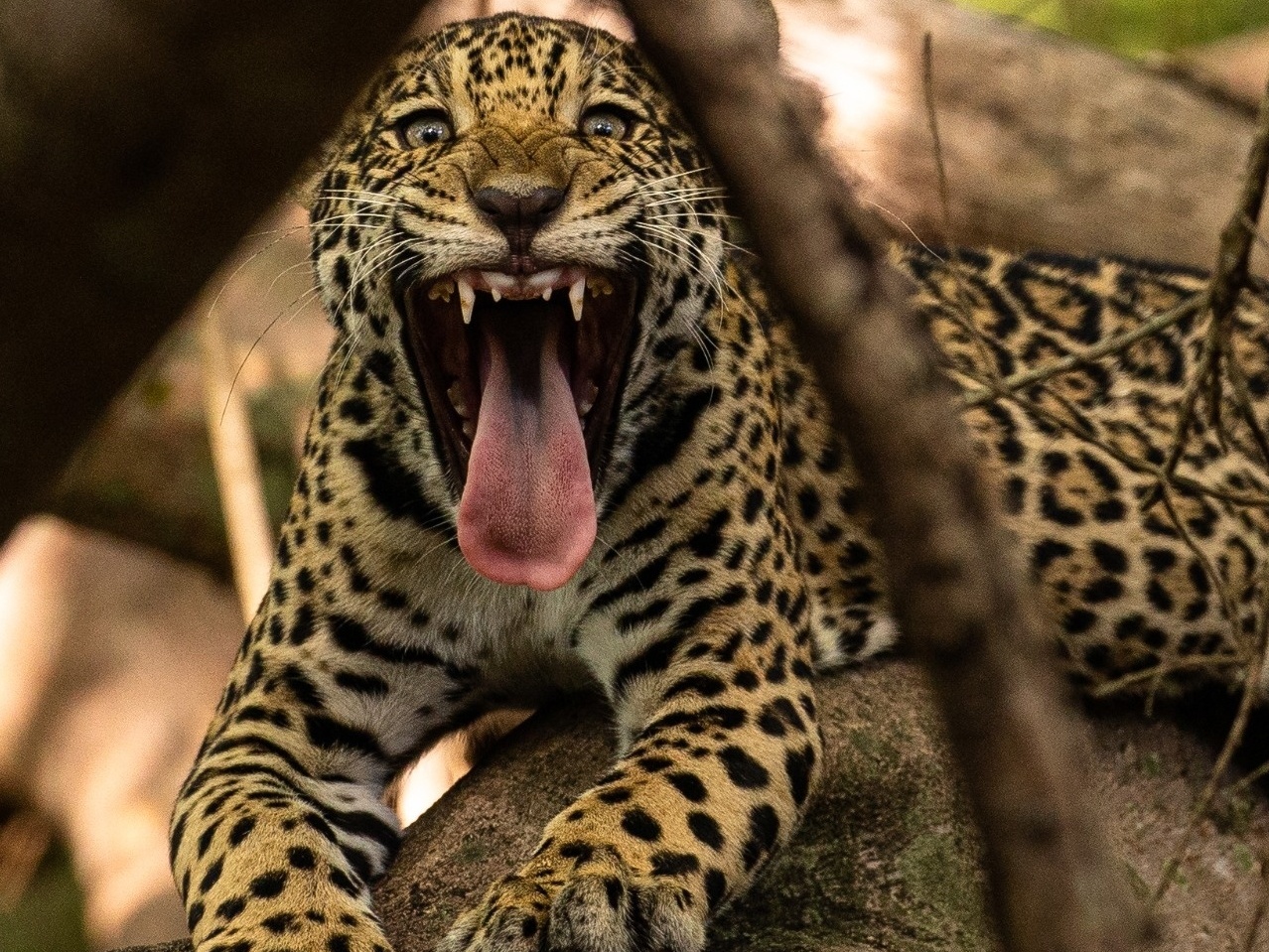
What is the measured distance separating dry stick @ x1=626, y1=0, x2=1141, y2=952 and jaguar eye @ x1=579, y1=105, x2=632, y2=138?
149 inches

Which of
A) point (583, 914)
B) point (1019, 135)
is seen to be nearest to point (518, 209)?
point (583, 914)

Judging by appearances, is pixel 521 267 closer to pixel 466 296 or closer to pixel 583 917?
pixel 466 296

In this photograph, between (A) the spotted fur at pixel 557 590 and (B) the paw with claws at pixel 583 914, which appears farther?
(A) the spotted fur at pixel 557 590

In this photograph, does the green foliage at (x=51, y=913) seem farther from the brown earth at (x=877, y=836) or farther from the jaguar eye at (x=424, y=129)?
the jaguar eye at (x=424, y=129)

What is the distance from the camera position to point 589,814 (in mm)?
4504

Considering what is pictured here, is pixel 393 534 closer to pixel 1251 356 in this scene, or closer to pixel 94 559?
pixel 1251 356

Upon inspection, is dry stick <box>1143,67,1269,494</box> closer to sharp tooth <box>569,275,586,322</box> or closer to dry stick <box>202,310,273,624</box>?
sharp tooth <box>569,275,586,322</box>

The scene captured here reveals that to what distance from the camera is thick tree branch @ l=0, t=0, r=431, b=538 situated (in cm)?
125

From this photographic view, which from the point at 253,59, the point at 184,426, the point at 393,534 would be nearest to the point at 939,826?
the point at 393,534

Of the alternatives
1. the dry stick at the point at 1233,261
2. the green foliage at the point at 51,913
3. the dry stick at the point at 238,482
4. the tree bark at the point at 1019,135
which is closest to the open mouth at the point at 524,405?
the dry stick at the point at 1233,261

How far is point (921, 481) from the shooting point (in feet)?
4.58

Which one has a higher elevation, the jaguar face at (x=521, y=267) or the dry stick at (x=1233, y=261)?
the dry stick at (x=1233, y=261)

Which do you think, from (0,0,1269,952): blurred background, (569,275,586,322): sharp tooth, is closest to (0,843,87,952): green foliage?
(0,0,1269,952): blurred background

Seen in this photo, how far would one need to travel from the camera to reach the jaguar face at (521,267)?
476 centimetres
